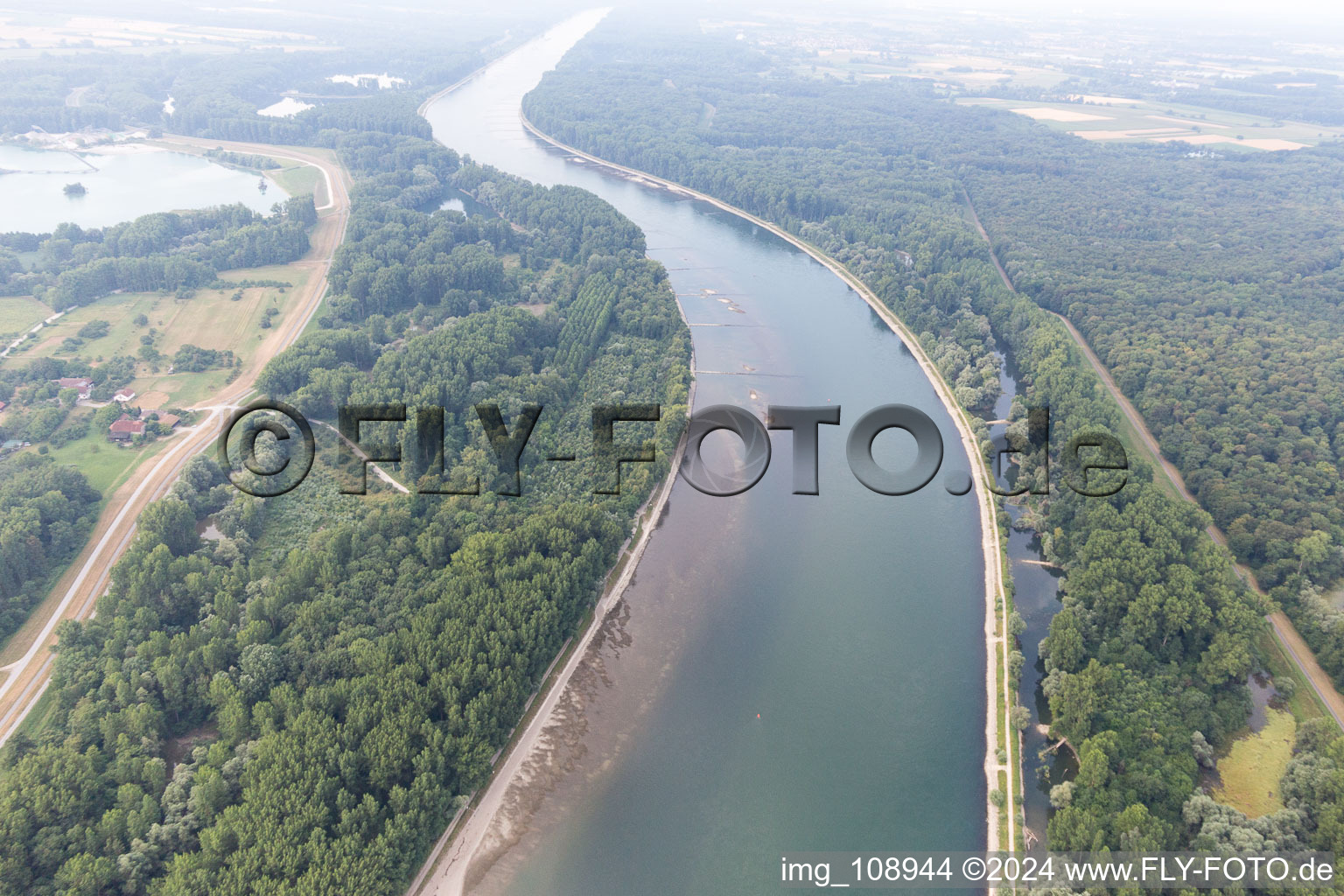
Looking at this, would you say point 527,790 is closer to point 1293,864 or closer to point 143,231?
point 1293,864

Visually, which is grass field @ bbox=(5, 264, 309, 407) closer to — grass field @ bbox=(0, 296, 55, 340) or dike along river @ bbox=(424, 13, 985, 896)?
grass field @ bbox=(0, 296, 55, 340)

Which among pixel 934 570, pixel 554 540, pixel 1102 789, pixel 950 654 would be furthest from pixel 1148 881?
pixel 554 540

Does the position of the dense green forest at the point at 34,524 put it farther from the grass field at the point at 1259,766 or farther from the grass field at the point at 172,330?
the grass field at the point at 1259,766

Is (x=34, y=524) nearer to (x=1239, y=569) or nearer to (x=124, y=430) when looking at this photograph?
(x=124, y=430)

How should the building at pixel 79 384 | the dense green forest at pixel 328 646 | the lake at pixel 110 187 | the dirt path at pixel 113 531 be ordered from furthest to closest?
the lake at pixel 110 187
the building at pixel 79 384
the dirt path at pixel 113 531
the dense green forest at pixel 328 646

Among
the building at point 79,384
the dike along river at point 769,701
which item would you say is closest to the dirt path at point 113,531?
the building at point 79,384

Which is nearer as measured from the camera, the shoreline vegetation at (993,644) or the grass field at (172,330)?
the shoreline vegetation at (993,644)
